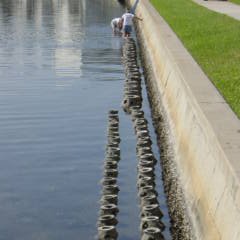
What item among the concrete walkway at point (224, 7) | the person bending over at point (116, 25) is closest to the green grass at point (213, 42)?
the concrete walkway at point (224, 7)

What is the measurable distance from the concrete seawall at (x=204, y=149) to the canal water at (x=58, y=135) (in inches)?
53.7

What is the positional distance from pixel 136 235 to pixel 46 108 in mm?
11372

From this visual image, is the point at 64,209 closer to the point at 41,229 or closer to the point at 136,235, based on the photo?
the point at 41,229

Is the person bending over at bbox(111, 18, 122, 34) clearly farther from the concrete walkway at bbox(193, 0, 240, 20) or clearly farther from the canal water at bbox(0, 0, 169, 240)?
the concrete walkway at bbox(193, 0, 240, 20)

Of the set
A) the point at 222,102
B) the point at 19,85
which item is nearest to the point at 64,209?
the point at 222,102

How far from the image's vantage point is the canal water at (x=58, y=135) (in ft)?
44.7

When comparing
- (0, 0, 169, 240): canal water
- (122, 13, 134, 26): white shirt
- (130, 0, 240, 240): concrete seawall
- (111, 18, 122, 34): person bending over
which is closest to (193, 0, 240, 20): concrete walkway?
(122, 13, 134, 26): white shirt

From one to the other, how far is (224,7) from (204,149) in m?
34.0

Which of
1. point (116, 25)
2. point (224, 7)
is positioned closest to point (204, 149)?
point (116, 25)

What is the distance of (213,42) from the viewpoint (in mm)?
25188

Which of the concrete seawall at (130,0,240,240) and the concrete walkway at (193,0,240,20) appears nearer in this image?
the concrete seawall at (130,0,240,240)

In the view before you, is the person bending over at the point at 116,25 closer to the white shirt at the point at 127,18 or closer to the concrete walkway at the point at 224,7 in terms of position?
the white shirt at the point at 127,18

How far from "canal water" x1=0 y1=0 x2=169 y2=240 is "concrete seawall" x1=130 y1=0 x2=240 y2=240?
1.36 m

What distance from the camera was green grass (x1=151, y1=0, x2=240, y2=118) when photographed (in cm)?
1696
